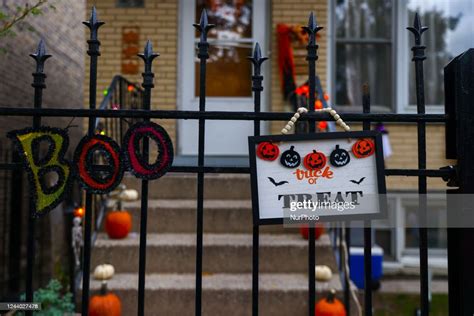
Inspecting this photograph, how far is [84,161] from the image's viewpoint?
174cm

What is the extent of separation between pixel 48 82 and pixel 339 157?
6042 millimetres

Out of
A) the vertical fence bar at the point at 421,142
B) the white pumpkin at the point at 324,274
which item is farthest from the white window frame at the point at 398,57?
the vertical fence bar at the point at 421,142

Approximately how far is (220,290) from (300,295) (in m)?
0.57

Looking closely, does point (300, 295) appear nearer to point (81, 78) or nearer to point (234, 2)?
point (234, 2)

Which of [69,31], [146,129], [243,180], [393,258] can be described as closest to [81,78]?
[69,31]

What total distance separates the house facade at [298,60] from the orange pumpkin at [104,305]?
2.81 m

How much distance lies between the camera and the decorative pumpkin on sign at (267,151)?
1.67 metres

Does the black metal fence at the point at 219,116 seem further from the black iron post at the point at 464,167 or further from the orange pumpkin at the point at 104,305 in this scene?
the orange pumpkin at the point at 104,305

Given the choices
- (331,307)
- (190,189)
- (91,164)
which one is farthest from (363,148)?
(190,189)

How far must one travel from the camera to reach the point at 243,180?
15.2 feet

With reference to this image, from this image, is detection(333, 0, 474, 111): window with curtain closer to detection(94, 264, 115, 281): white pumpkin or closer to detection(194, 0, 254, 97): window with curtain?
detection(194, 0, 254, 97): window with curtain

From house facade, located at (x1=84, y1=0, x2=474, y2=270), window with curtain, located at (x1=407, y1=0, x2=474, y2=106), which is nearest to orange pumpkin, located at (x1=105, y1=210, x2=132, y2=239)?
house facade, located at (x1=84, y1=0, x2=474, y2=270)

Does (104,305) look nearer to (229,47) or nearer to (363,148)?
(363,148)

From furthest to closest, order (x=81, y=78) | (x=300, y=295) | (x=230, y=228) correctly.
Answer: (x=81, y=78) → (x=230, y=228) → (x=300, y=295)
